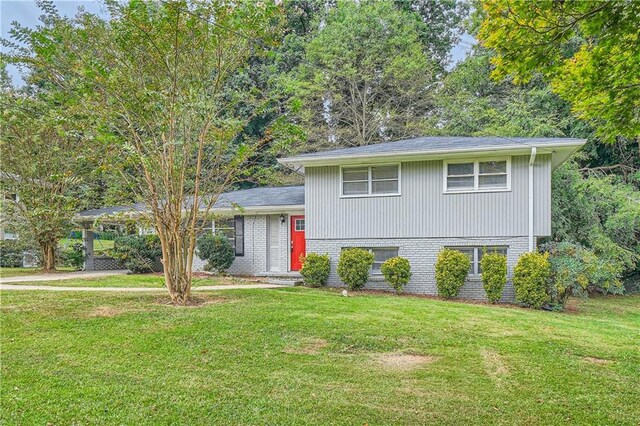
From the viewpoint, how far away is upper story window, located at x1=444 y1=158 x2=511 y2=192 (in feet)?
38.7

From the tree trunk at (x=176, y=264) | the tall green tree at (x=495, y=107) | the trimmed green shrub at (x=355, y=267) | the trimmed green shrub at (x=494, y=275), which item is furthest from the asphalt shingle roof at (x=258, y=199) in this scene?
the tall green tree at (x=495, y=107)

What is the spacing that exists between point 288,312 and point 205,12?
229 inches

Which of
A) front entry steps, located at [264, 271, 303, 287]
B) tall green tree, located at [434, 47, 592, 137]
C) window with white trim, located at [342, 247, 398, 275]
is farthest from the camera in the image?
tall green tree, located at [434, 47, 592, 137]

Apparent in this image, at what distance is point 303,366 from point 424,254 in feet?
26.0

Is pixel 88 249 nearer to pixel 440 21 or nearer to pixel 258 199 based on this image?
pixel 258 199

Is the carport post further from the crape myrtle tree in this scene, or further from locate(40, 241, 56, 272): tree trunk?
the crape myrtle tree

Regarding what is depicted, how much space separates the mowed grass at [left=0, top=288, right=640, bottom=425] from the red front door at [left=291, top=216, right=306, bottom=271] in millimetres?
6173

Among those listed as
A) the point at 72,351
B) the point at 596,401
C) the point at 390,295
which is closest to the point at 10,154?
the point at 72,351

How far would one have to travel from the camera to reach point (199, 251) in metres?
15.0

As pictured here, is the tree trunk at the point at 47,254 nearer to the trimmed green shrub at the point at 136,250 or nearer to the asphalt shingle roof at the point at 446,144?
the trimmed green shrub at the point at 136,250

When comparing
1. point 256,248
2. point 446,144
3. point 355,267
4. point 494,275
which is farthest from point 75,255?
point 494,275

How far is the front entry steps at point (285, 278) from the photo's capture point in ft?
43.8

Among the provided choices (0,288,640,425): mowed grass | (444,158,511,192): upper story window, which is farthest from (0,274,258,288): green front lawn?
(444,158,511,192): upper story window

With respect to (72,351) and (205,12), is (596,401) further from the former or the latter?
(205,12)
